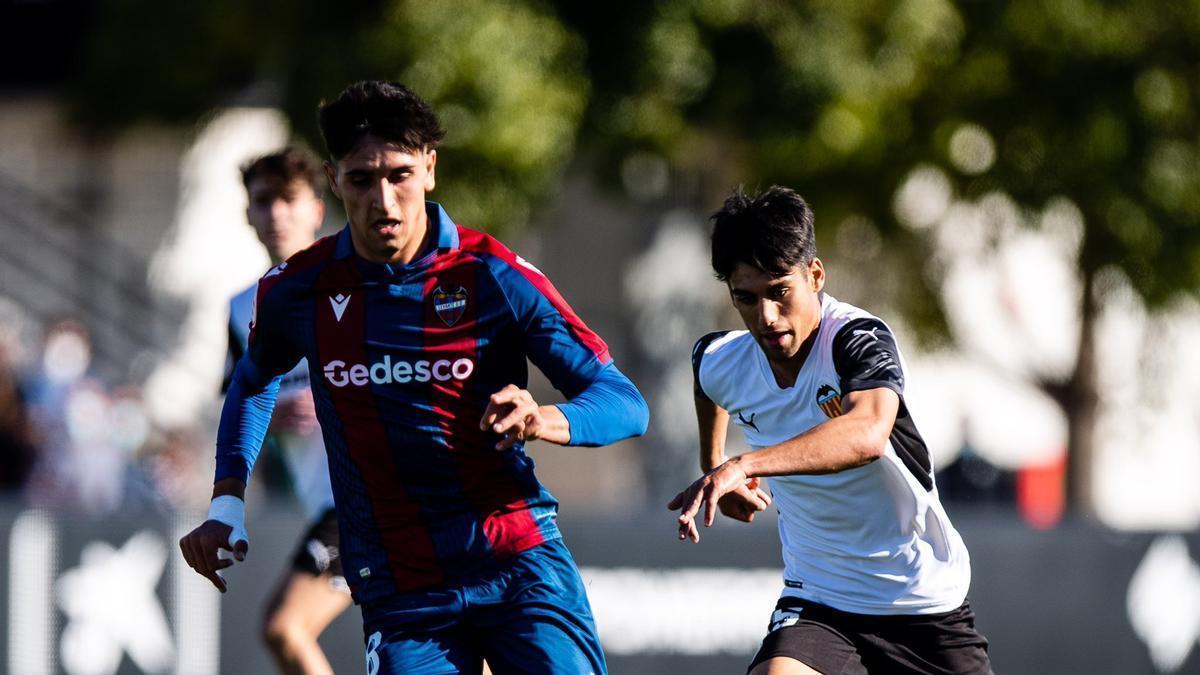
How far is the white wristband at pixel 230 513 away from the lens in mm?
5094

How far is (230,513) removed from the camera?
16.9 feet

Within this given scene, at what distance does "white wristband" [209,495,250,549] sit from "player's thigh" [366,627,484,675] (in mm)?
500

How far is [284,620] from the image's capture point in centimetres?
678

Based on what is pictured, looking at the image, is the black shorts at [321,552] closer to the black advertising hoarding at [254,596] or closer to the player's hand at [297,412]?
the player's hand at [297,412]

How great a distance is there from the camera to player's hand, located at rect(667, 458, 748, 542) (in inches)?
173

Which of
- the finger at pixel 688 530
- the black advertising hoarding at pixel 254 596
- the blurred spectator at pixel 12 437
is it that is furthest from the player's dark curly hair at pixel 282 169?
the blurred spectator at pixel 12 437

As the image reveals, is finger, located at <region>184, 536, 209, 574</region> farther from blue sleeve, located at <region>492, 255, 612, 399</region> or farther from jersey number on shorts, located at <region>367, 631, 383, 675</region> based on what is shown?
blue sleeve, located at <region>492, 255, 612, 399</region>

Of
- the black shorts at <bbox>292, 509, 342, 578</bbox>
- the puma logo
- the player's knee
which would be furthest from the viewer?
the black shorts at <bbox>292, 509, 342, 578</bbox>

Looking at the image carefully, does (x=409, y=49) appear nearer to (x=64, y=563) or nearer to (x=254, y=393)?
(x=64, y=563)

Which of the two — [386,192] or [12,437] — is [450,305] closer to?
[386,192]

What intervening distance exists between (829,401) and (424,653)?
1349mm

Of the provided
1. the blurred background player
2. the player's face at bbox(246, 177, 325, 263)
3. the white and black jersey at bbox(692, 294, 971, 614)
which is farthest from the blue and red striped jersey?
the player's face at bbox(246, 177, 325, 263)

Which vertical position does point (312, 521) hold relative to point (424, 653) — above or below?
above

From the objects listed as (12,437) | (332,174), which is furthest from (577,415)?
(12,437)
